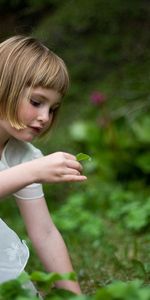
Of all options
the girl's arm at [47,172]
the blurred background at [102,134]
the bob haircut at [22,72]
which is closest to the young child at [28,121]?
the bob haircut at [22,72]

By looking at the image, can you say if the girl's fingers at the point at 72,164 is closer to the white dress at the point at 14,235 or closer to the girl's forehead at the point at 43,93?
the girl's forehead at the point at 43,93

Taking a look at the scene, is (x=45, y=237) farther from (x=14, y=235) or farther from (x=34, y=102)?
(x=34, y=102)

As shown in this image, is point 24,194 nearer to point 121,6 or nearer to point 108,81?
point 121,6

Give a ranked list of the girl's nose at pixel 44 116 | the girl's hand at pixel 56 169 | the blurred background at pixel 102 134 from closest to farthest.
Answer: the girl's hand at pixel 56 169 < the girl's nose at pixel 44 116 < the blurred background at pixel 102 134

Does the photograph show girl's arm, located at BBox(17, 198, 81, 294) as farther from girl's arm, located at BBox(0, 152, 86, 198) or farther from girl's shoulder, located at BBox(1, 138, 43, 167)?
girl's arm, located at BBox(0, 152, 86, 198)

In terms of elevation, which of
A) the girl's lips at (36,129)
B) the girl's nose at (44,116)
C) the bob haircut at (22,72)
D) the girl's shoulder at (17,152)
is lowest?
the girl's shoulder at (17,152)

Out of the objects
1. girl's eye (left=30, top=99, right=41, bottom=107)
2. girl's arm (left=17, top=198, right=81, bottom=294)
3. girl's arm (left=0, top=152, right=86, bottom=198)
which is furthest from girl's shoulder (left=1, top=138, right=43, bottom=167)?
girl's arm (left=0, top=152, right=86, bottom=198)

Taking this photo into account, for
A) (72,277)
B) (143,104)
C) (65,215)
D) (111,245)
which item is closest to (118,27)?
(143,104)

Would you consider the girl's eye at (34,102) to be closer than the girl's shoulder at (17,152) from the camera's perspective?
Yes

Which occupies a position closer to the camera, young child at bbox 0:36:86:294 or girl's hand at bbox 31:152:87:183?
girl's hand at bbox 31:152:87:183
